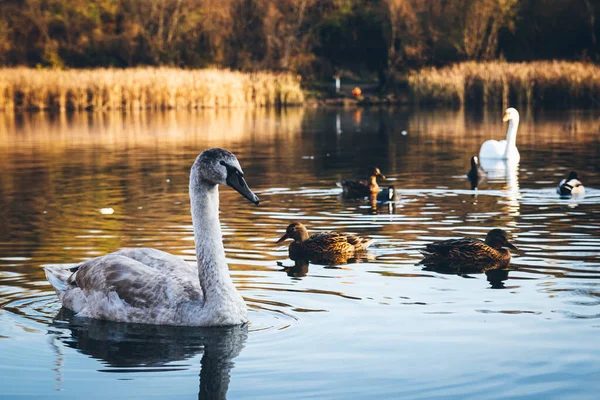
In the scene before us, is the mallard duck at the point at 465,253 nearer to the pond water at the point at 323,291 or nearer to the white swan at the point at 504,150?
the pond water at the point at 323,291

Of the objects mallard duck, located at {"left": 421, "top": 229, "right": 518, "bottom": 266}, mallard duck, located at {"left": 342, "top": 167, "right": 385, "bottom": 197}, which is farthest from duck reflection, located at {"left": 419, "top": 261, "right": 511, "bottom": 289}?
mallard duck, located at {"left": 342, "top": 167, "right": 385, "bottom": 197}

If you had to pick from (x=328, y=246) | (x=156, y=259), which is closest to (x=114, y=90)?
(x=328, y=246)

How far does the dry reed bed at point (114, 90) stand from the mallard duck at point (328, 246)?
41.7 meters

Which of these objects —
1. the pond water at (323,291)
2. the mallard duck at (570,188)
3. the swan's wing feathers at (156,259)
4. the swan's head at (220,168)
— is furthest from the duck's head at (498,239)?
the mallard duck at (570,188)

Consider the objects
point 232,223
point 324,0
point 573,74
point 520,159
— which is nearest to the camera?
point 232,223

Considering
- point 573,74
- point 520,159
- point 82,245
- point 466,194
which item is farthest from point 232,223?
point 573,74

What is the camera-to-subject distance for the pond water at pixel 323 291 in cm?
717

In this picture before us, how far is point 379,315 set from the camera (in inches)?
356

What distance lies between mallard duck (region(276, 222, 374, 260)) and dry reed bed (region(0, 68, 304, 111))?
41.7 m

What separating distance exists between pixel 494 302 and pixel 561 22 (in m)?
56.8

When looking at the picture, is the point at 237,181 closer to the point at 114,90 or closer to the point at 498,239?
the point at 498,239

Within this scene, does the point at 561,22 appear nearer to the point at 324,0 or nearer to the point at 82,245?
the point at 324,0

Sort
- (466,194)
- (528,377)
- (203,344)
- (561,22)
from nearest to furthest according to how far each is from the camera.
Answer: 1. (528,377)
2. (203,344)
3. (466,194)
4. (561,22)

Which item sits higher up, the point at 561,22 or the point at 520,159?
the point at 561,22
